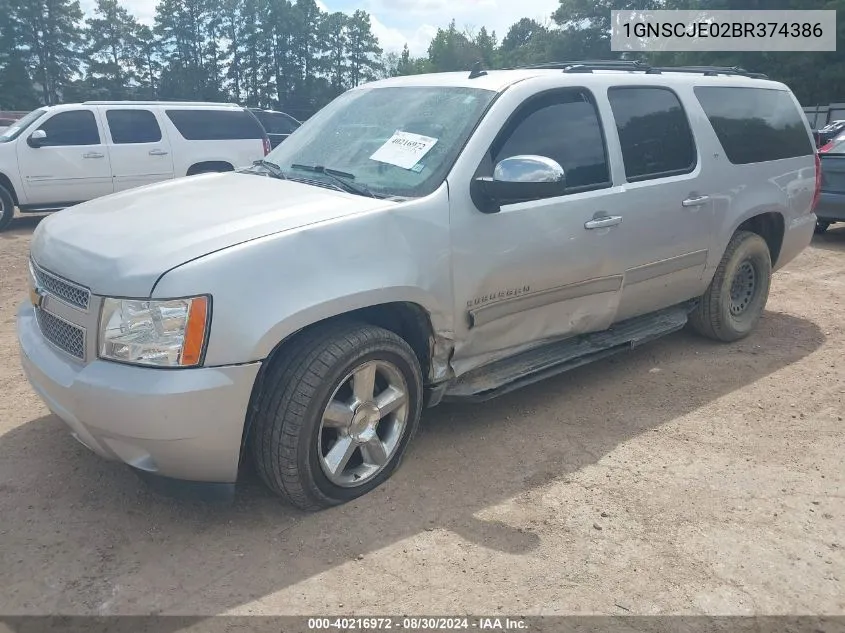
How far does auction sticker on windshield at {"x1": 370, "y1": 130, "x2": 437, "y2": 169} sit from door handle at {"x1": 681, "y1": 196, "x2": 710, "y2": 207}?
1895mm

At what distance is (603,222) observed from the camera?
393 centimetres

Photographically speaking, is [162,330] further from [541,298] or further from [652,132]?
[652,132]

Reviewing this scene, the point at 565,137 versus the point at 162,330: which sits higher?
the point at 565,137

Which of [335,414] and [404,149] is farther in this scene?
[404,149]

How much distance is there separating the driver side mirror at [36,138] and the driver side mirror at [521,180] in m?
9.32

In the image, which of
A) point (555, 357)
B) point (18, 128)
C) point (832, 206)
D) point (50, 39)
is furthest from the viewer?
point (50, 39)

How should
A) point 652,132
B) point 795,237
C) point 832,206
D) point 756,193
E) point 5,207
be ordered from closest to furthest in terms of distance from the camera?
point 652,132 → point 756,193 → point 795,237 → point 832,206 → point 5,207

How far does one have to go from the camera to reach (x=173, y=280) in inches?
102

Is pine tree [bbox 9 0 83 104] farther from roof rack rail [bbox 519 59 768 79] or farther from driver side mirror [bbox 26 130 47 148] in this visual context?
roof rack rail [bbox 519 59 768 79]

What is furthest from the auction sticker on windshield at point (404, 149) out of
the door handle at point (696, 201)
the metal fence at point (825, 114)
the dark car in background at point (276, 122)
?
the metal fence at point (825, 114)

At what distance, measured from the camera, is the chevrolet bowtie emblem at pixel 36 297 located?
3.09m

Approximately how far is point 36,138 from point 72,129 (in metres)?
0.52

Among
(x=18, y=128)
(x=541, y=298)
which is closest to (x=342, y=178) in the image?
(x=541, y=298)

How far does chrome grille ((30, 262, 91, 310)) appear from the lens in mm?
2768
